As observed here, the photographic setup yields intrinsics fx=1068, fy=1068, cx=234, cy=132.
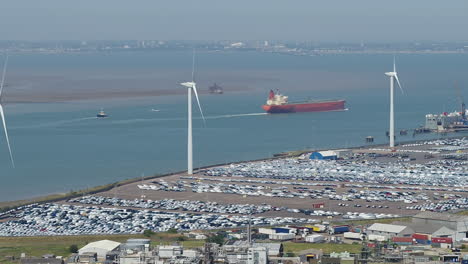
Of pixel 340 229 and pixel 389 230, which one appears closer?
pixel 389 230

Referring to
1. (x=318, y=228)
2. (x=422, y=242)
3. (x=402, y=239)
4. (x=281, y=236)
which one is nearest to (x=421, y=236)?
(x=422, y=242)

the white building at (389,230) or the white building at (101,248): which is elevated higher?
the white building at (101,248)

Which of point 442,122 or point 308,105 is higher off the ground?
point 308,105

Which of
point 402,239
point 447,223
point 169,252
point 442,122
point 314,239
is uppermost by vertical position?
point 442,122

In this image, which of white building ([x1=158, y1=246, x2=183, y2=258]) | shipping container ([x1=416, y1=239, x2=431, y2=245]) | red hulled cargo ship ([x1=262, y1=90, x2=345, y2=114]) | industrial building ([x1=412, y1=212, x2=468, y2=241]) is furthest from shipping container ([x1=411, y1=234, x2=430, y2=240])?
red hulled cargo ship ([x1=262, y1=90, x2=345, y2=114])

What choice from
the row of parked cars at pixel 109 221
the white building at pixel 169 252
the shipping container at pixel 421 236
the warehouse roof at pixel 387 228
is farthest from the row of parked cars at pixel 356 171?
the white building at pixel 169 252

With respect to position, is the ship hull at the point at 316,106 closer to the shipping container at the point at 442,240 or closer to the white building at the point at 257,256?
the shipping container at the point at 442,240

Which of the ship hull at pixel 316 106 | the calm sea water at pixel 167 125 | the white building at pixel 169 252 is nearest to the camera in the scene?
the white building at pixel 169 252

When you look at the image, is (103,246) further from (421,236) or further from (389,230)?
(421,236)

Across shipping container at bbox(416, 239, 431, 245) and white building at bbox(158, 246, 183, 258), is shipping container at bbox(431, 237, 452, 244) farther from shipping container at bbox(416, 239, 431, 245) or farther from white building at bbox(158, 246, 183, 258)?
white building at bbox(158, 246, 183, 258)
